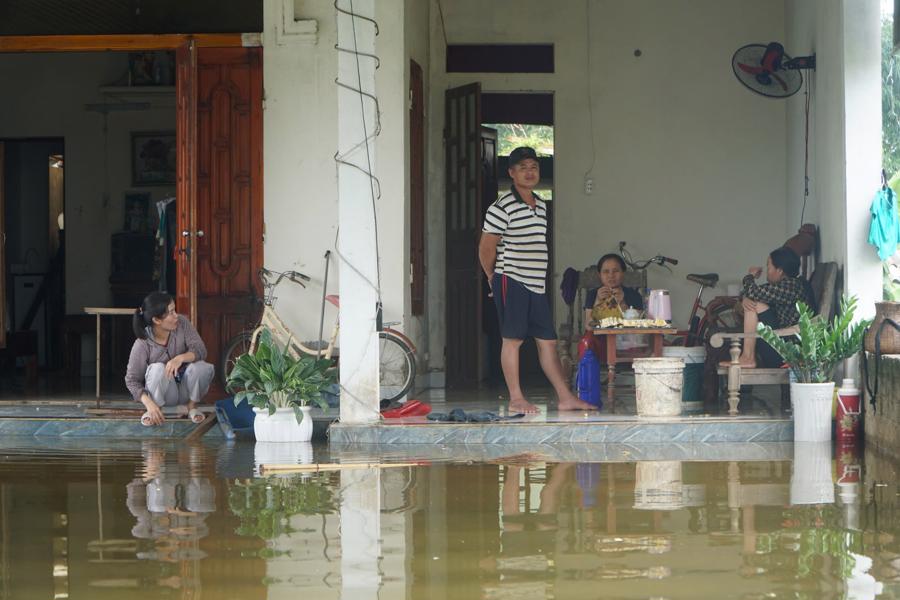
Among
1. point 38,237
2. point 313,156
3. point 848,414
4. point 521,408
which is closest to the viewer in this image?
point 848,414

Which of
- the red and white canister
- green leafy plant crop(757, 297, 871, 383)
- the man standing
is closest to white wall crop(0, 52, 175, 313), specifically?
the man standing

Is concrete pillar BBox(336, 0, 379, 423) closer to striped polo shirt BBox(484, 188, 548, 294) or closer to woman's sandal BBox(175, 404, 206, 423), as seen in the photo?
striped polo shirt BBox(484, 188, 548, 294)

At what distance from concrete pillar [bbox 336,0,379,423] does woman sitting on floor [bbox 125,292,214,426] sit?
3.99 ft

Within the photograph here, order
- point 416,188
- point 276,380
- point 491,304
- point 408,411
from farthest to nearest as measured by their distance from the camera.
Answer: point 491,304, point 416,188, point 408,411, point 276,380

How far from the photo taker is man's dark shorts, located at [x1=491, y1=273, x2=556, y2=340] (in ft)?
24.8

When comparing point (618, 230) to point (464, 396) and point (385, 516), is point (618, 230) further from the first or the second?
point (385, 516)

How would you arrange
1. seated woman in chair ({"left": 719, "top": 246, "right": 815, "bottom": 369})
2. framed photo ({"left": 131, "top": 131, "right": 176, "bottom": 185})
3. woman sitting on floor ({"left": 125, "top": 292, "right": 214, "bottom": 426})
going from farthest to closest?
framed photo ({"left": 131, "top": 131, "right": 176, "bottom": 185}) < seated woman in chair ({"left": 719, "top": 246, "right": 815, "bottom": 369}) < woman sitting on floor ({"left": 125, "top": 292, "right": 214, "bottom": 426})

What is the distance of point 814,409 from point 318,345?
11.2ft

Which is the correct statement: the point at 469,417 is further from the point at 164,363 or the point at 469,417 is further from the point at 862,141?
the point at 862,141

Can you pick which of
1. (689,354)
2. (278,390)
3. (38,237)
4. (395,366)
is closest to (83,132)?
(38,237)

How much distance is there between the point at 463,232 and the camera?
10375 mm

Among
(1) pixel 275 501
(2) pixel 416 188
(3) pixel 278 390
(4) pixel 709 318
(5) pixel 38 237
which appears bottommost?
(1) pixel 275 501

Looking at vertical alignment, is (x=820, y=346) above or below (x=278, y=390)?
above

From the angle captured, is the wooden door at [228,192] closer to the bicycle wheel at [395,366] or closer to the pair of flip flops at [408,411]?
the bicycle wheel at [395,366]
